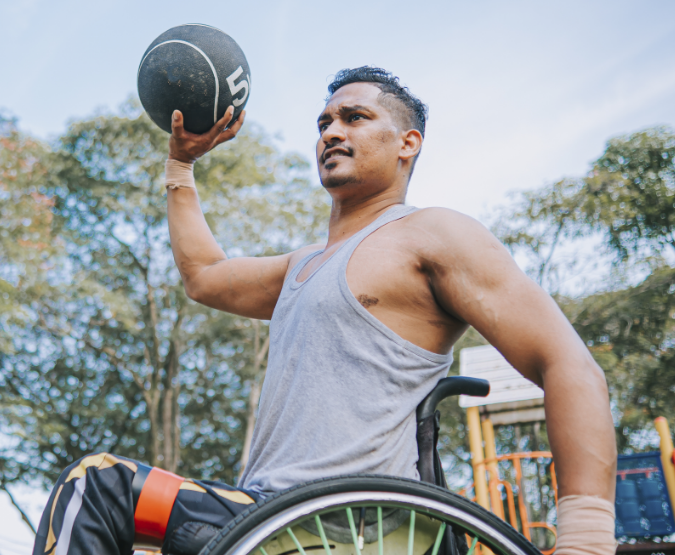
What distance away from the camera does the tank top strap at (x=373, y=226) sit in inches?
65.6

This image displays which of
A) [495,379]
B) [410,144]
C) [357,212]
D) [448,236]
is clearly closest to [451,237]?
[448,236]

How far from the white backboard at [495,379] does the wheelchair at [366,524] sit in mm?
4950

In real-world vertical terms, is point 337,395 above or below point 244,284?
below

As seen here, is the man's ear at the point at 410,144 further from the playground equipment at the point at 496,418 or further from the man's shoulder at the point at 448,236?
the playground equipment at the point at 496,418

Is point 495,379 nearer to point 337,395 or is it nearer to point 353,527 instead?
point 337,395

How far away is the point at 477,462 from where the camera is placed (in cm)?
641

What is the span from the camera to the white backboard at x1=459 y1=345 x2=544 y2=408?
6.81m

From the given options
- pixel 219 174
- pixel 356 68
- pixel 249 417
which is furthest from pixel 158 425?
pixel 356 68

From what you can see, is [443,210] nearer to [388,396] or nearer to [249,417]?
[388,396]

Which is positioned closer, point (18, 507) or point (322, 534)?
point (322, 534)

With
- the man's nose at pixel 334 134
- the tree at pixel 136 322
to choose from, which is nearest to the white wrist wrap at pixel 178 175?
the man's nose at pixel 334 134

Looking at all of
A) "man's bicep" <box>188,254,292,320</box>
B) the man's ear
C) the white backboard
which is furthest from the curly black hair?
the white backboard

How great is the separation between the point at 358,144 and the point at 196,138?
69cm

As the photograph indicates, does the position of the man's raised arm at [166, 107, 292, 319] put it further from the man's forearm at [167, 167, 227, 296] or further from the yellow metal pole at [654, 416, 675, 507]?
the yellow metal pole at [654, 416, 675, 507]
